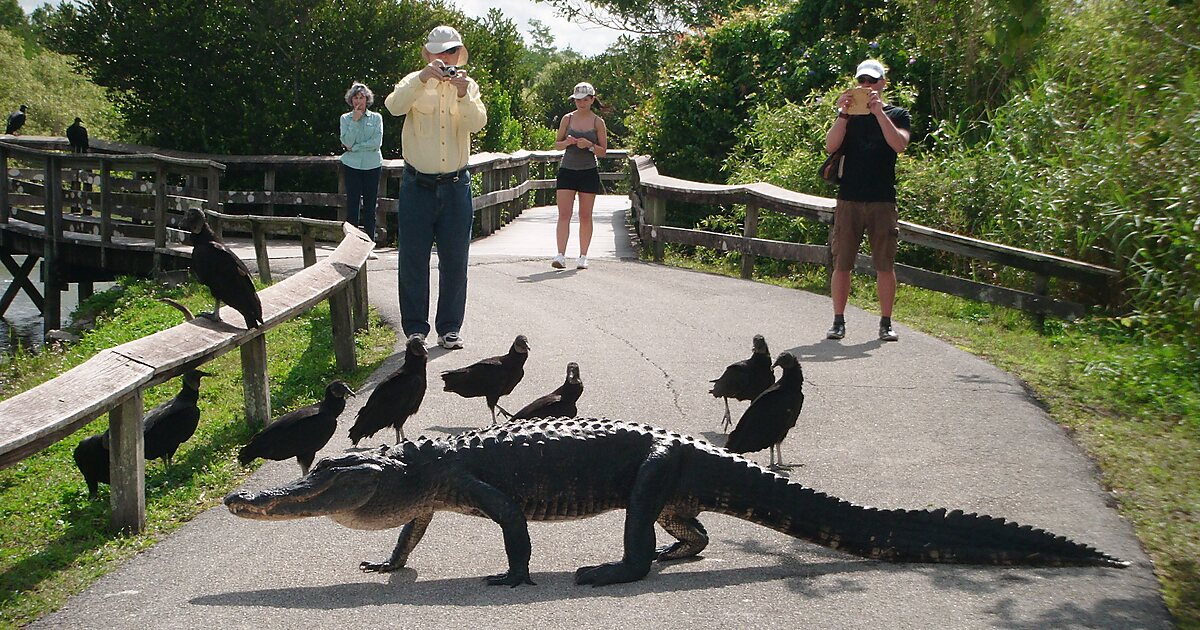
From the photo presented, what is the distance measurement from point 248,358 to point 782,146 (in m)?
12.7

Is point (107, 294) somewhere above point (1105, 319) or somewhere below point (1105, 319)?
below

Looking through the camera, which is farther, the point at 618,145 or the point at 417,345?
the point at 618,145

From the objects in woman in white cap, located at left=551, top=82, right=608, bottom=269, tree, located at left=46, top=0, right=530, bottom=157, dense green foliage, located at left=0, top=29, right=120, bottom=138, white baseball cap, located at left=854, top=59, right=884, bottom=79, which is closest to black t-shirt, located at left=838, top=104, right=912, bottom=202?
white baseball cap, located at left=854, top=59, right=884, bottom=79

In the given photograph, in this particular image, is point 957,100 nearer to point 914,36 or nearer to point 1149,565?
point 914,36

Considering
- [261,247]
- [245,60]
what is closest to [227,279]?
[261,247]

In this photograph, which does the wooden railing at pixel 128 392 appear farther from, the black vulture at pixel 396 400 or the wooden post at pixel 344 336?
the wooden post at pixel 344 336

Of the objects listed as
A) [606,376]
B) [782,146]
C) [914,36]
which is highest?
[914,36]

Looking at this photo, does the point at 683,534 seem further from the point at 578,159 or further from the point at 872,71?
the point at 578,159

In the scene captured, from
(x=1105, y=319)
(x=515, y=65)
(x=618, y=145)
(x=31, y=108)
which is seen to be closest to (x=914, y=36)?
(x=1105, y=319)

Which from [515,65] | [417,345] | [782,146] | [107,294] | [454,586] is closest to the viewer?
[454,586]

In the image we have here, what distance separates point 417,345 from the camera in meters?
7.32

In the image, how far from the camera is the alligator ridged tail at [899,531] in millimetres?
5215

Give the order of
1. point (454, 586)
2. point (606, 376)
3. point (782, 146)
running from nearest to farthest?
point (454, 586) → point (606, 376) → point (782, 146)

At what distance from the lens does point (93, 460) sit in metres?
6.61
